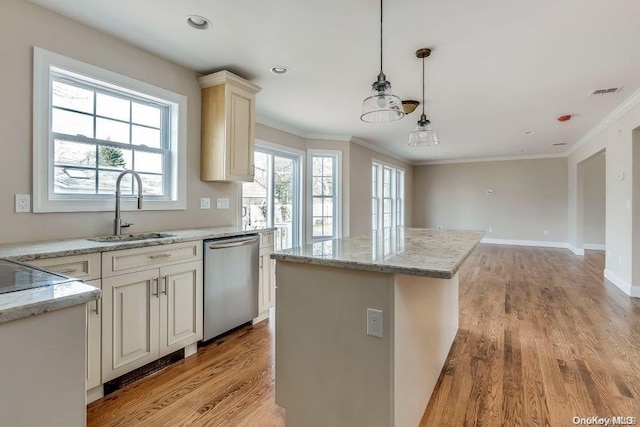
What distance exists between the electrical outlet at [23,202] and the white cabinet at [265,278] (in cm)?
175

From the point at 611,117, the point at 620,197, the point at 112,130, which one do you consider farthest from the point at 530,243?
the point at 112,130

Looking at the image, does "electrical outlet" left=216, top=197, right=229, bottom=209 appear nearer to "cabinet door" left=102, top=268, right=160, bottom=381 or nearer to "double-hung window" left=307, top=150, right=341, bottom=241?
"cabinet door" left=102, top=268, right=160, bottom=381

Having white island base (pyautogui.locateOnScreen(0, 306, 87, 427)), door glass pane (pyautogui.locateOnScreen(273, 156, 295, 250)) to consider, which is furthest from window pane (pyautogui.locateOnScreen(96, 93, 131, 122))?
door glass pane (pyautogui.locateOnScreen(273, 156, 295, 250))

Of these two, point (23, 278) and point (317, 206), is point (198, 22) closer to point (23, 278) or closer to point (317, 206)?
point (23, 278)

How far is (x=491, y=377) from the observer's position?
7.18 feet

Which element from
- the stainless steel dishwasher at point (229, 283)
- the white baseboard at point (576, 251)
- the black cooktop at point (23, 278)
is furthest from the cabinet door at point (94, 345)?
the white baseboard at point (576, 251)

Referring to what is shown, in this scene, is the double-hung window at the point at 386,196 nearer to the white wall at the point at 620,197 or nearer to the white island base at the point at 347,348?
the white wall at the point at 620,197

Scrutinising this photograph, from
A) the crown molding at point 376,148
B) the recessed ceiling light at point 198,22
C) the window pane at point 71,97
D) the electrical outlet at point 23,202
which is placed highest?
the crown molding at point 376,148

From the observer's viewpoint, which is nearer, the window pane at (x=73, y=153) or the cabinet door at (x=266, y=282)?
the window pane at (x=73, y=153)

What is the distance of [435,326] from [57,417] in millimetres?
1901

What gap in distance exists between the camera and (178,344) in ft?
7.82

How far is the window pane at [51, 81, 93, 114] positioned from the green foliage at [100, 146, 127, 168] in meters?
0.29

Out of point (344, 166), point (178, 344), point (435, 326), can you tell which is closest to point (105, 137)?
point (178, 344)

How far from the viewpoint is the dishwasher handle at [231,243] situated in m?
2.63
